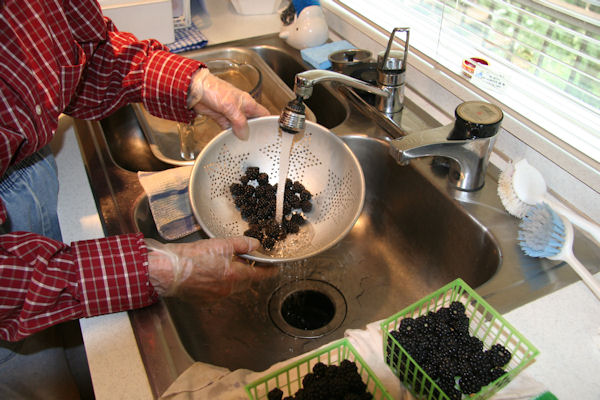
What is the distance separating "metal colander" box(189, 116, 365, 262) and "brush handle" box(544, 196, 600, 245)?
343 mm

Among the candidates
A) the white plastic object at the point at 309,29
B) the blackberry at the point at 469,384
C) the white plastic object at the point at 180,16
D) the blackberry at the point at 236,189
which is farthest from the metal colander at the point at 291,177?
the white plastic object at the point at 180,16

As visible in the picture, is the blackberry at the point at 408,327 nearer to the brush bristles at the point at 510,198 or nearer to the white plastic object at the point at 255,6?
the brush bristles at the point at 510,198

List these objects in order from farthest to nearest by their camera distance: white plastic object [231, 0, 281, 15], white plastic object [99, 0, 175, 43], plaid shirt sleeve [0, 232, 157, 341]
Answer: white plastic object [231, 0, 281, 15]
white plastic object [99, 0, 175, 43]
plaid shirt sleeve [0, 232, 157, 341]

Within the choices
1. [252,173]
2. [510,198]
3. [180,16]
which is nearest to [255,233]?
[252,173]

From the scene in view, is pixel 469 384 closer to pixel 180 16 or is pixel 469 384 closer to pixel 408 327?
pixel 408 327

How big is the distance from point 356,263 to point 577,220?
0.49m

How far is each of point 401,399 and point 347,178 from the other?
0.46 meters

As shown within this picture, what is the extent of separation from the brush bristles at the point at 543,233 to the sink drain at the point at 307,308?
16.2 inches

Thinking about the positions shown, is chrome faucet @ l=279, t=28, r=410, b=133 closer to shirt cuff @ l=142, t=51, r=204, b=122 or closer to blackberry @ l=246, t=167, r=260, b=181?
blackberry @ l=246, t=167, r=260, b=181

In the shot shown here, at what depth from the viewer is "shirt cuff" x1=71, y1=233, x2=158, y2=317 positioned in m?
0.75

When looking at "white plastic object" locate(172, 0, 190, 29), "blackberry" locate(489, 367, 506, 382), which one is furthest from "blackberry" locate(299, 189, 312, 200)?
"white plastic object" locate(172, 0, 190, 29)

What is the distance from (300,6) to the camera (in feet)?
4.75

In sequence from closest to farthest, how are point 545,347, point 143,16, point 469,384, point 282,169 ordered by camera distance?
point 469,384
point 545,347
point 282,169
point 143,16

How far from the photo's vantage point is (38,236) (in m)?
0.76
